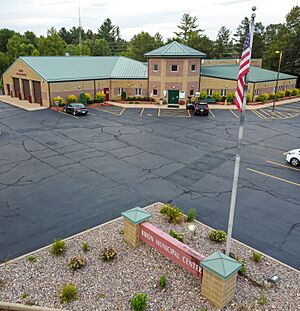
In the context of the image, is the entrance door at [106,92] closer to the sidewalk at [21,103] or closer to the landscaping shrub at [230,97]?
the sidewalk at [21,103]

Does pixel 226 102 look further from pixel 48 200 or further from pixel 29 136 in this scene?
pixel 48 200

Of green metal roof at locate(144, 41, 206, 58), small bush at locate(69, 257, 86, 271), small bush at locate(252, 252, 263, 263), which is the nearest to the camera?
small bush at locate(69, 257, 86, 271)

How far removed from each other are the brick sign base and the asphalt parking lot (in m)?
2.96

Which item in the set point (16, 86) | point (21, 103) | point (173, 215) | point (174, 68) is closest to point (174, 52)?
point (174, 68)

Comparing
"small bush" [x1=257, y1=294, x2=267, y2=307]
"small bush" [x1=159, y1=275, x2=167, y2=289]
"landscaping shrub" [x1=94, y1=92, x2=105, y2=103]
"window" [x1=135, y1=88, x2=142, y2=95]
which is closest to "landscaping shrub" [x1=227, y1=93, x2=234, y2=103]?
"window" [x1=135, y1=88, x2=142, y2=95]

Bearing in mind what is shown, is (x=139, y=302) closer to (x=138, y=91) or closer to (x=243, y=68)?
(x=243, y=68)

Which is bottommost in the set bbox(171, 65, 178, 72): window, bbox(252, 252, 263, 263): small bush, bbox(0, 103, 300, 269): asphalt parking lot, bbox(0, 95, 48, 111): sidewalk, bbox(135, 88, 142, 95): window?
bbox(0, 103, 300, 269): asphalt parking lot

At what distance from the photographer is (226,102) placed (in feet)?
145

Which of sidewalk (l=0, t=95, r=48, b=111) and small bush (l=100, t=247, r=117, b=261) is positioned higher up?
sidewalk (l=0, t=95, r=48, b=111)

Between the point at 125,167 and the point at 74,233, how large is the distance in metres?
8.04

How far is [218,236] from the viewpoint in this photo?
11516mm

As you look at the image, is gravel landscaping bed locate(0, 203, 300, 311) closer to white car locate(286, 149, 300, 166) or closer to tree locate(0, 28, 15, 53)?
white car locate(286, 149, 300, 166)

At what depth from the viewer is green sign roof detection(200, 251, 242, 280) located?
27.1 ft

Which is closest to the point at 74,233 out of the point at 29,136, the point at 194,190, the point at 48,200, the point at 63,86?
the point at 48,200
